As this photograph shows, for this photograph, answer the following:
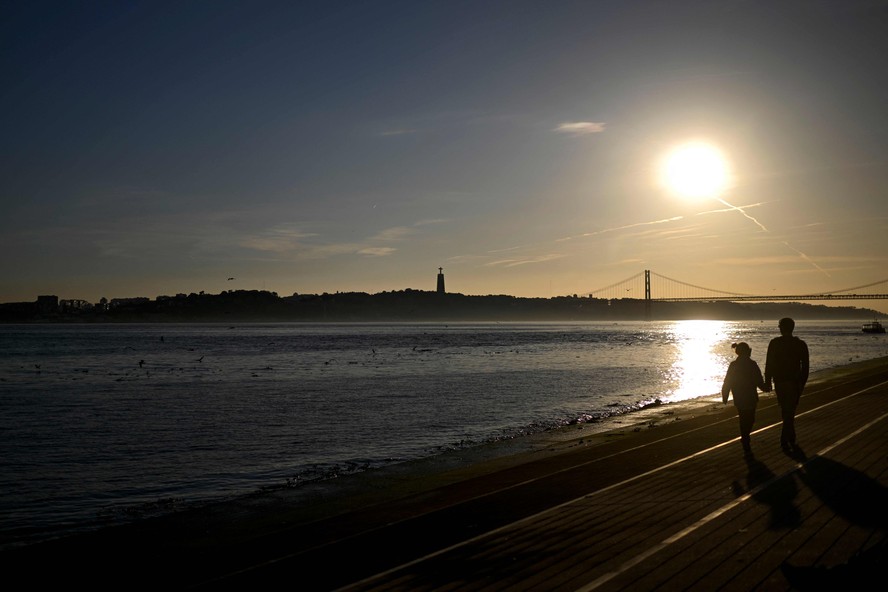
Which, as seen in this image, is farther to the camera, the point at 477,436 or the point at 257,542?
the point at 477,436

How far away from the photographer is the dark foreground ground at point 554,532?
654 cm

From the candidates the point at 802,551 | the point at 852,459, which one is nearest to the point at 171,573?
the point at 802,551

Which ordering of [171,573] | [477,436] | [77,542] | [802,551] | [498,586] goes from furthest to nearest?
[477,436], [77,542], [171,573], [802,551], [498,586]

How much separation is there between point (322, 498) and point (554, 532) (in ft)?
19.2

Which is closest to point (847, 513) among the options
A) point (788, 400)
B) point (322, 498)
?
point (788, 400)

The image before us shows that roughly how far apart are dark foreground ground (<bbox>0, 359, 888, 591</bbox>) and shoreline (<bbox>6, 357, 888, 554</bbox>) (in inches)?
2.7

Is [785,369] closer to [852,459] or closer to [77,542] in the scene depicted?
[852,459]

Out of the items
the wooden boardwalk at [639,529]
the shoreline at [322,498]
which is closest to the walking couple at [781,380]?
the wooden boardwalk at [639,529]

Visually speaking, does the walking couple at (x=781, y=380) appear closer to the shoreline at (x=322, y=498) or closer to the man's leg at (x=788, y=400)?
the man's leg at (x=788, y=400)

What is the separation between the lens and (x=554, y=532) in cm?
812

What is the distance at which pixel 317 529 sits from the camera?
969 cm

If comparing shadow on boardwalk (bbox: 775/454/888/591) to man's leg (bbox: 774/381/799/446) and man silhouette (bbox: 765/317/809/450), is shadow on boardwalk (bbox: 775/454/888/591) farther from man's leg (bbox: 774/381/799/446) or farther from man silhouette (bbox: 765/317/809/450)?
man silhouette (bbox: 765/317/809/450)

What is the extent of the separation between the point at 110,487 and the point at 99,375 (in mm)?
40340

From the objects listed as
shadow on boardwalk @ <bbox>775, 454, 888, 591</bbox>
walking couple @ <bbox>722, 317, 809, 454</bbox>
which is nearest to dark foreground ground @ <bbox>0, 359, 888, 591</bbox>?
shadow on boardwalk @ <bbox>775, 454, 888, 591</bbox>
